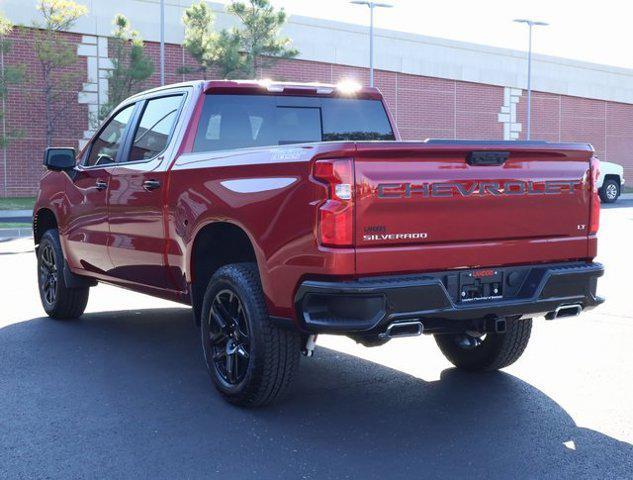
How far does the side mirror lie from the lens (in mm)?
7426

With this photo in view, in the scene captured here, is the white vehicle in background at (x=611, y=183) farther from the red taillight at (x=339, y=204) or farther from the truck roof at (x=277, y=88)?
the red taillight at (x=339, y=204)

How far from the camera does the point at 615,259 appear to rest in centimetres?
1324

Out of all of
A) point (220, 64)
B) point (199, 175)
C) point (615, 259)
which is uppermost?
point (220, 64)

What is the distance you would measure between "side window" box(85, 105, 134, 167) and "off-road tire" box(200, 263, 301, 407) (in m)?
2.28

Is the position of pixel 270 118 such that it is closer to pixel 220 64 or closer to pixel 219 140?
pixel 219 140

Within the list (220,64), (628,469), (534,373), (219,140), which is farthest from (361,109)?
(220,64)

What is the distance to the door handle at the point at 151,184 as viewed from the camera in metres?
6.12

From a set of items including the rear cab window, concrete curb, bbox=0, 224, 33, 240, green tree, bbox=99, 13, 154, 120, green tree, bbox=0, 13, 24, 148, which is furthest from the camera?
green tree, bbox=99, 13, 154, 120

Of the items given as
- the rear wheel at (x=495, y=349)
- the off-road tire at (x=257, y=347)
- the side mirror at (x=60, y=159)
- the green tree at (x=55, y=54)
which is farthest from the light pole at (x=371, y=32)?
the off-road tire at (x=257, y=347)

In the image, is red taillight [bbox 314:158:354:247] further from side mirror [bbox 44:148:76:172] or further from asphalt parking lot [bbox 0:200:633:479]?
side mirror [bbox 44:148:76:172]

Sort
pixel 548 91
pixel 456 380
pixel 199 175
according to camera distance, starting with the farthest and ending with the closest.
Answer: pixel 548 91 → pixel 456 380 → pixel 199 175

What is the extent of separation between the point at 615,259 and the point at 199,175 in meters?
9.23

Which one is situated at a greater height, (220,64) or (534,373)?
(220,64)

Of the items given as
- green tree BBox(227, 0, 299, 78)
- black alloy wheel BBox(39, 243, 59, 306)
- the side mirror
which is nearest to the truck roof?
the side mirror
